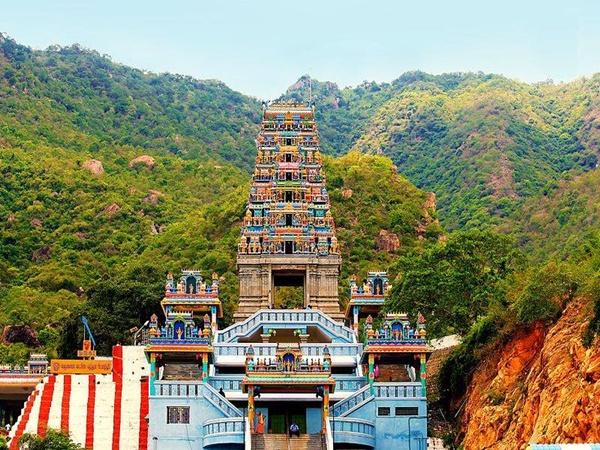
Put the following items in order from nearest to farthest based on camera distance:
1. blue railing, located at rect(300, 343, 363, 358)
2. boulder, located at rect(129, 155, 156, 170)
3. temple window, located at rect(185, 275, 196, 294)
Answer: blue railing, located at rect(300, 343, 363, 358) < temple window, located at rect(185, 275, 196, 294) < boulder, located at rect(129, 155, 156, 170)

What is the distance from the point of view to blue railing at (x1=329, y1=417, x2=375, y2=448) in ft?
118

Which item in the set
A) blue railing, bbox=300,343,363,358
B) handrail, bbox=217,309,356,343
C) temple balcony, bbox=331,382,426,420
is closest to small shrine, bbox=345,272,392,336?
handrail, bbox=217,309,356,343

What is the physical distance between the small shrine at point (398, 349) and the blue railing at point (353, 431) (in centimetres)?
133

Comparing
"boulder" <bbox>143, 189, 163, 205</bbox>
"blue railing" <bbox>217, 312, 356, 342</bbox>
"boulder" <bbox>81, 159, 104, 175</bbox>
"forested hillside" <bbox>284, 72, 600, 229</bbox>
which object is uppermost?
"forested hillside" <bbox>284, 72, 600, 229</bbox>

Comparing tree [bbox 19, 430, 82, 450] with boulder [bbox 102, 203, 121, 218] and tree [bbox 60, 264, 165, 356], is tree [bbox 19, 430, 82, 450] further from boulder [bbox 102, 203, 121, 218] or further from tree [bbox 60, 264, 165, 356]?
boulder [bbox 102, 203, 121, 218]

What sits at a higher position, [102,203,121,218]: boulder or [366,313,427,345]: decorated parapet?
[102,203,121,218]: boulder

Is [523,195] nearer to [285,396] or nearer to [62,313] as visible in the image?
[62,313]

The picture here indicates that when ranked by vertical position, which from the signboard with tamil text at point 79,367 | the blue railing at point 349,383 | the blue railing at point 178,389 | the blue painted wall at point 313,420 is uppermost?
the signboard with tamil text at point 79,367

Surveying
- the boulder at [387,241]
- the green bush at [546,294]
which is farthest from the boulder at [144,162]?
the green bush at [546,294]

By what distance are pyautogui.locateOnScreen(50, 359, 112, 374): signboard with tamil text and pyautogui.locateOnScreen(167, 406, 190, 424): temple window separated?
20.5 ft

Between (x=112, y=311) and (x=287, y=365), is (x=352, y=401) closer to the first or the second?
(x=287, y=365)

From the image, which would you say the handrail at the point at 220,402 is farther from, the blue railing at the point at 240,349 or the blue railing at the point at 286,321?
the blue railing at the point at 286,321

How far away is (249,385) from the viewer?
119 ft

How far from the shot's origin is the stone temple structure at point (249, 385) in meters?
36.4
